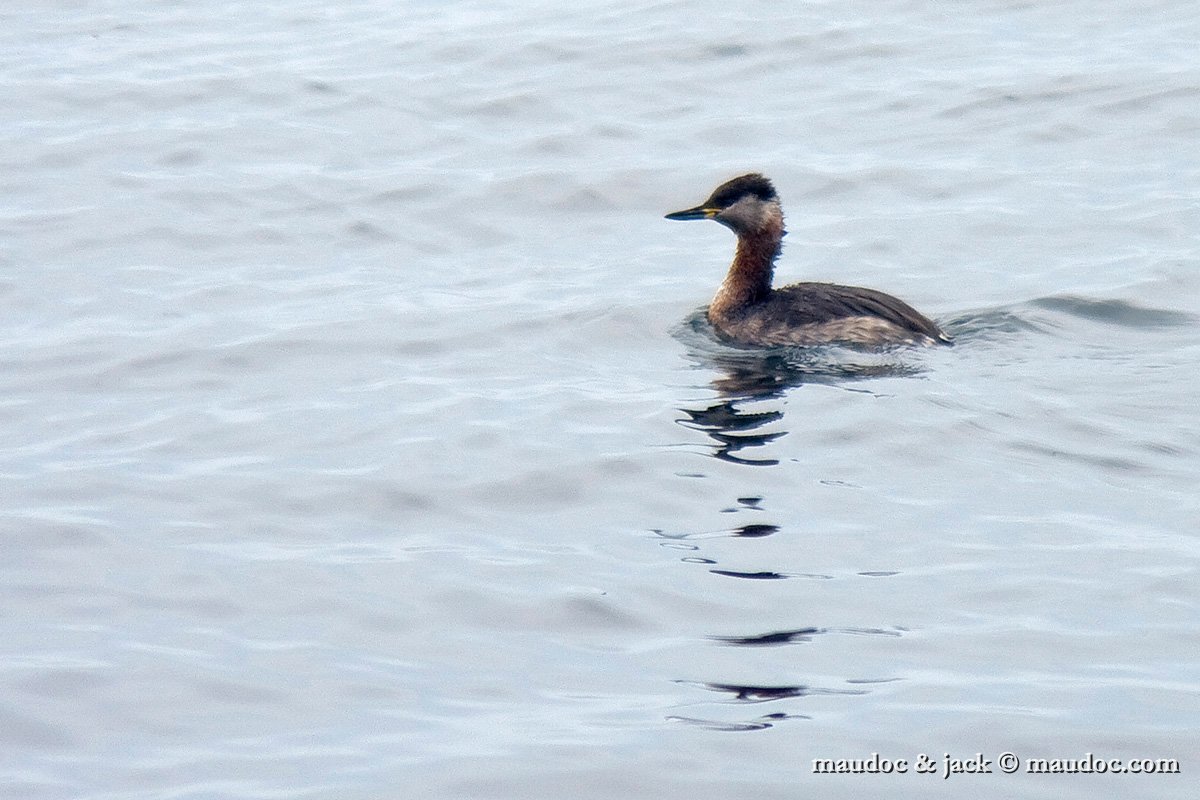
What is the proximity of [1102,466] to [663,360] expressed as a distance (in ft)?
10.7

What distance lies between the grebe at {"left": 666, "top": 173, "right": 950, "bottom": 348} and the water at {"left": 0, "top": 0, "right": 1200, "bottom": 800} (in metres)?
0.34

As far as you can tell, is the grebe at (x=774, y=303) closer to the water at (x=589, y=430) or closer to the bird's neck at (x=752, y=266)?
the bird's neck at (x=752, y=266)

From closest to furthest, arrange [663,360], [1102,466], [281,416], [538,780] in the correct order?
[538,780], [1102,466], [281,416], [663,360]

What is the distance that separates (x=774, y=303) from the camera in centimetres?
1197

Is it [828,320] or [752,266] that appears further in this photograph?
[752,266]

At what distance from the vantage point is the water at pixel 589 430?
20.9 ft

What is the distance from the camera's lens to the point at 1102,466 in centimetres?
902

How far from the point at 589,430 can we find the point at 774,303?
8.57 feet

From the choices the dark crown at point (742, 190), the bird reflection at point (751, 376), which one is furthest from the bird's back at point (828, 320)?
the dark crown at point (742, 190)

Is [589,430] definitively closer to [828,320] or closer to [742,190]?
[828,320]

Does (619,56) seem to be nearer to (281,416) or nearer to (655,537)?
(281,416)

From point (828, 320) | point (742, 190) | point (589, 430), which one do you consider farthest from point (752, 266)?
point (589, 430)

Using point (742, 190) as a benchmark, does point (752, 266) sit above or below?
below

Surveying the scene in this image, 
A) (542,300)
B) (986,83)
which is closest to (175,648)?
(542,300)
